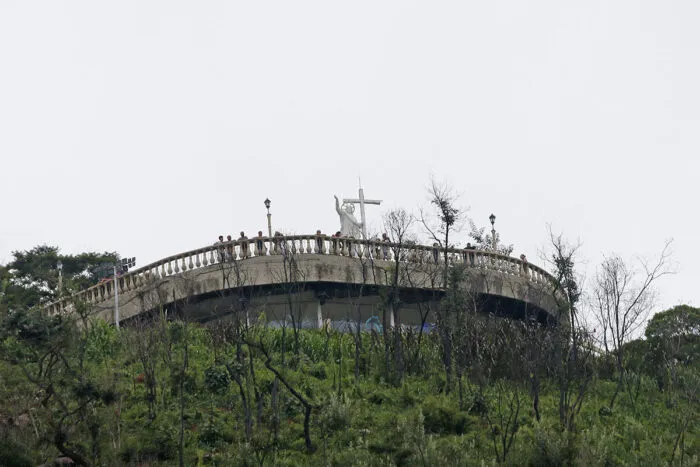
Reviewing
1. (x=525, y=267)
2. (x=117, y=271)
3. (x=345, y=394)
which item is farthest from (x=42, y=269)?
(x=345, y=394)

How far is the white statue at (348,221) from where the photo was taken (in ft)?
146

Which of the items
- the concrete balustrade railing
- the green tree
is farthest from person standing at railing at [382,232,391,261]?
the green tree

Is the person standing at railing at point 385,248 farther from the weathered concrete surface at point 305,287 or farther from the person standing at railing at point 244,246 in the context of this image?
the person standing at railing at point 244,246

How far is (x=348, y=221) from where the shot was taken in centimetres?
4469

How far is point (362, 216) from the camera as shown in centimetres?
4484

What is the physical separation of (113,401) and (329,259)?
17.5 metres

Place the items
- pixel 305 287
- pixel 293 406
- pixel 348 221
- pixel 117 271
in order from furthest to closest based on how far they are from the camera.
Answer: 1. pixel 348 221
2. pixel 305 287
3. pixel 117 271
4. pixel 293 406

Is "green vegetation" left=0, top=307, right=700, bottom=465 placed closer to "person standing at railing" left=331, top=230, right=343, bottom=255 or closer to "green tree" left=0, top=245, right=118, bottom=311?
"person standing at railing" left=331, top=230, right=343, bottom=255

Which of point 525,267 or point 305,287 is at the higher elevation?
point 525,267

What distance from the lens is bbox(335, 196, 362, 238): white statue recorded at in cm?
4459

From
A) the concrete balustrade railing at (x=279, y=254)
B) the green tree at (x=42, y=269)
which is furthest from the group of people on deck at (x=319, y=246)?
the green tree at (x=42, y=269)

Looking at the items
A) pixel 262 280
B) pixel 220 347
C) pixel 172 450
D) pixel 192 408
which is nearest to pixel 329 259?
pixel 262 280

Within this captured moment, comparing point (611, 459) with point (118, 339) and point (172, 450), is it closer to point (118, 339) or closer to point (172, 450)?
point (172, 450)

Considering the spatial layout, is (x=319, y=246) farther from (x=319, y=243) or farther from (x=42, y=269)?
(x=42, y=269)
